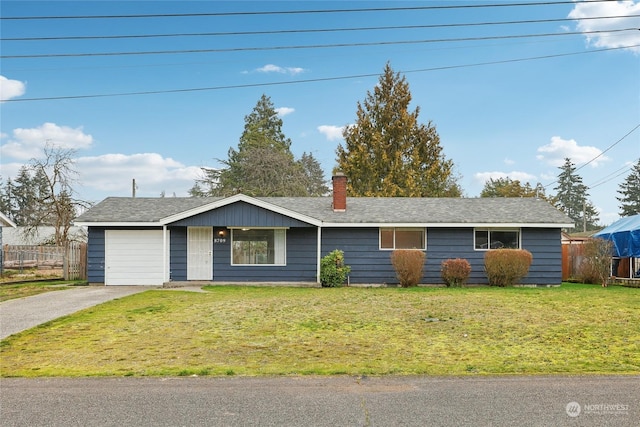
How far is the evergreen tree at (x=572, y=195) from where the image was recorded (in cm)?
6425

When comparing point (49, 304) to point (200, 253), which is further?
point (200, 253)

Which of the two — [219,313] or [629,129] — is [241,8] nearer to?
[219,313]

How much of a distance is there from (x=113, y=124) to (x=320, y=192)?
27185 mm

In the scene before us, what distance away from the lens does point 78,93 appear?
21.2 meters

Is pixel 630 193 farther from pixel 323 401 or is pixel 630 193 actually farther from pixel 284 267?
pixel 323 401

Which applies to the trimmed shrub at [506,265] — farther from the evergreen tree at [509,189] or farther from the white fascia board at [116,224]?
the evergreen tree at [509,189]

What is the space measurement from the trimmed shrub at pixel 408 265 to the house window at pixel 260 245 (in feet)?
13.4

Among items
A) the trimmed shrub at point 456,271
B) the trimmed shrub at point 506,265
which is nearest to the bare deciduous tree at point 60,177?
the trimmed shrub at point 456,271

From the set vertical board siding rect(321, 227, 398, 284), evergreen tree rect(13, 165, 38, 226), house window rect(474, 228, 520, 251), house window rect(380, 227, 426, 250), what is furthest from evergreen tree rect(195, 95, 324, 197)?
evergreen tree rect(13, 165, 38, 226)

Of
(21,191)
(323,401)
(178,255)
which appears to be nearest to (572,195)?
(178,255)

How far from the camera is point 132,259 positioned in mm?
17609

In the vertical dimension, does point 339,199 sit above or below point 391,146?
below

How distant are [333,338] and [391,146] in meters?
28.8

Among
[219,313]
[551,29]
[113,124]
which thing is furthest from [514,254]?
[113,124]
